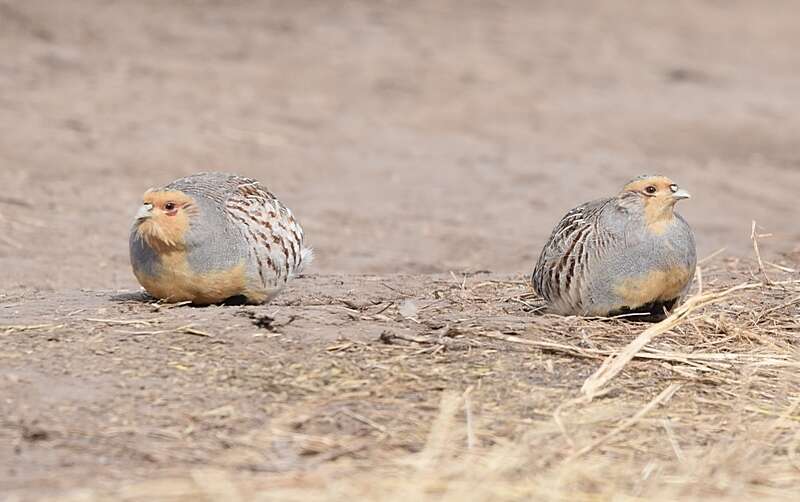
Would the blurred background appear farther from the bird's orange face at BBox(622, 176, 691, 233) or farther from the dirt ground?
the bird's orange face at BBox(622, 176, 691, 233)

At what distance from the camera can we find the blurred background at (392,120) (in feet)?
35.8

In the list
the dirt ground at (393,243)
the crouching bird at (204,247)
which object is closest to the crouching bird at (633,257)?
the dirt ground at (393,243)

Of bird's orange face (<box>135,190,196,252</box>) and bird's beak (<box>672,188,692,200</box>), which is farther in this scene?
bird's orange face (<box>135,190,196,252</box>)

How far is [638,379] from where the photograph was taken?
548 cm

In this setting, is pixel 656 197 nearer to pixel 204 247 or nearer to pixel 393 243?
pixel 204 247

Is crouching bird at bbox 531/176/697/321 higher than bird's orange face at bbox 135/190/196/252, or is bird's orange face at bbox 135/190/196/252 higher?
bird's orange face at bbox 135/190/196/252

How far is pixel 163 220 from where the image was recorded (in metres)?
6.21

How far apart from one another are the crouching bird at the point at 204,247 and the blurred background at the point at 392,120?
226 centimetres

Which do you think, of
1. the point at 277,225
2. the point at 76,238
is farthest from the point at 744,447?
the point at 76,238

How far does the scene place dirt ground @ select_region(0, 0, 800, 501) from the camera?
4.61 m

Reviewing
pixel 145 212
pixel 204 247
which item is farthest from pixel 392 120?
pixel 145 212

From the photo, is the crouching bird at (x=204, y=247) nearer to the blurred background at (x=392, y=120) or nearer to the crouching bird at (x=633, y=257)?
the crouching bird at (x=633, y=257)

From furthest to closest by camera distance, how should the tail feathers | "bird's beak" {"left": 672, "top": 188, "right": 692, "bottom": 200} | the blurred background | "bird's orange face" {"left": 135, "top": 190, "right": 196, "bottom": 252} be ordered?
1. the blurred background
2. the tail feathers
3. "bird's orange face" {"left": 135, "top": 190, "right": 196, "bottom": 252}
4. "bird's beak" {"left": 672, "top": 188, "right": 692, "bottom": 200}

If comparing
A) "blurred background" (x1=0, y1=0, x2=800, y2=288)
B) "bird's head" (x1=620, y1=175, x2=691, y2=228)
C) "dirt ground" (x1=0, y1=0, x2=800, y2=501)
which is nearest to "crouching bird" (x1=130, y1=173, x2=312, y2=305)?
"dirt ground" (x1=0, y1=0, x2=800, y2=501)
